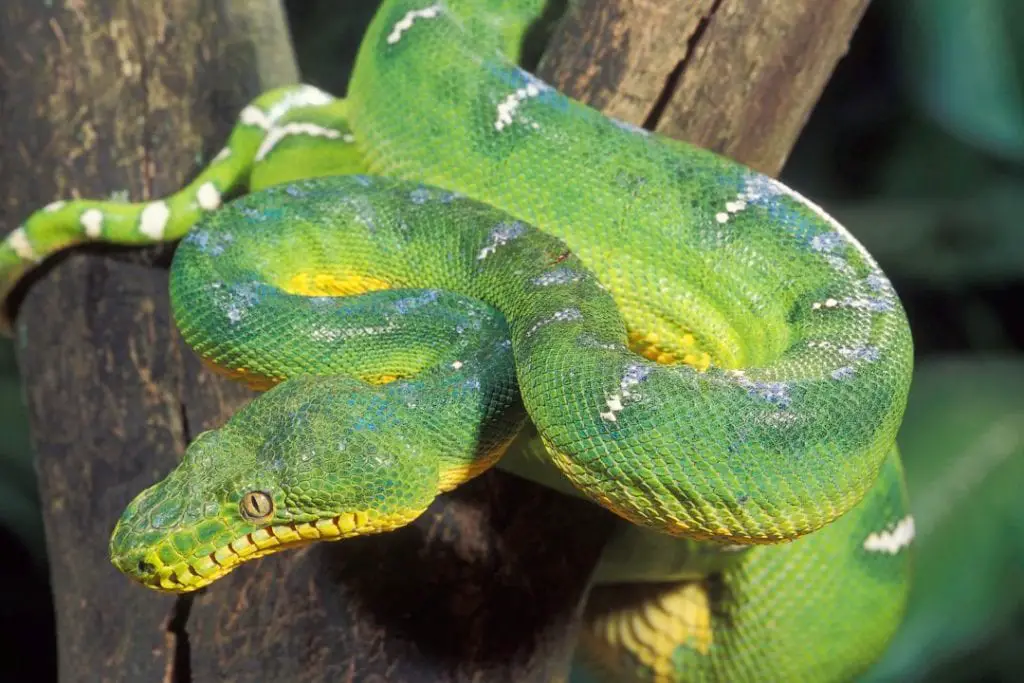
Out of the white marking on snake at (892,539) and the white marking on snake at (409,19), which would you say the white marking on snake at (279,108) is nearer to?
the white marking on snake at (409,19)

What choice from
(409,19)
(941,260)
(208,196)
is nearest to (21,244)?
(208,196)

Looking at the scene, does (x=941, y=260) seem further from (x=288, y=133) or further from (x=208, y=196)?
(x=208, y=196)

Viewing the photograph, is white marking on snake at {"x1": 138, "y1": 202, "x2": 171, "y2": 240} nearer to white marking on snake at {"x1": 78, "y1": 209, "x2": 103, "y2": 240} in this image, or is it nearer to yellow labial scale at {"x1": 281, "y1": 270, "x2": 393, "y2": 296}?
white marking on snake at {"x1": 78, "y1": 209, "x2": 103, "y2": 240}

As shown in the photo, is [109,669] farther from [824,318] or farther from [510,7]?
[510,7]

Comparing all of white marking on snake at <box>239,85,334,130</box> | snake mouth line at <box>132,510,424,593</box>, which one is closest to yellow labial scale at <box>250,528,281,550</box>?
snake mouth line at <box>132,510,424,593</box>

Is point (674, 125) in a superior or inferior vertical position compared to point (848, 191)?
superior

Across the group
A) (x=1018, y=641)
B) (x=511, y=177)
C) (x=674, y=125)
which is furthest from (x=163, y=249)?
(x=1018, y=641)
